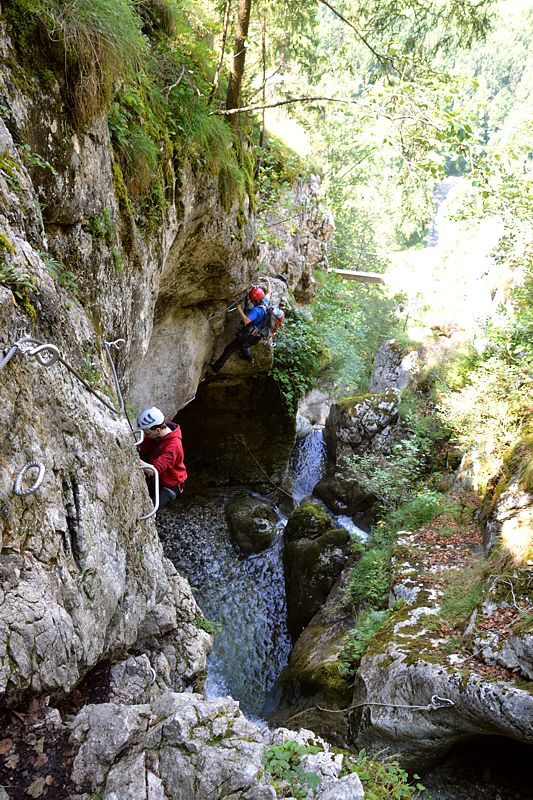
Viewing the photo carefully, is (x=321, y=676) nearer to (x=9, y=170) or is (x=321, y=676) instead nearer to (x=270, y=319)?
(x=270, y=319)

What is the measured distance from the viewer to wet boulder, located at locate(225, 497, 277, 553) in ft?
39.3

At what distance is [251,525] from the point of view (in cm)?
1212

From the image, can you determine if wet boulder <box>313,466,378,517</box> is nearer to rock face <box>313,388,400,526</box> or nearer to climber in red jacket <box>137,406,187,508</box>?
rock face <box>313,388,400,526</box>

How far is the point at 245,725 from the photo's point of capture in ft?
12.2

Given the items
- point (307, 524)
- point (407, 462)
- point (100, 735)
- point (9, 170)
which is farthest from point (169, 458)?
point (407, 462)

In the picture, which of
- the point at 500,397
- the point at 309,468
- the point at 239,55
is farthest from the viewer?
the point at 309,468

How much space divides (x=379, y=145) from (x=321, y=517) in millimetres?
8538

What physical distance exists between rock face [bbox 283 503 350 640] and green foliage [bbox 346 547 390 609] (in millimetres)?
741

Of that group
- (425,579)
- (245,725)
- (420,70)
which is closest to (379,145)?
(420,70)

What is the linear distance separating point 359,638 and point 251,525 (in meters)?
4.65

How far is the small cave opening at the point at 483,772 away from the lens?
5926 mm

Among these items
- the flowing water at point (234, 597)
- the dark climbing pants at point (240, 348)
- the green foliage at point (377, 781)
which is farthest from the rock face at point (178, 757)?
the dark climbing pants at point (240, 348)

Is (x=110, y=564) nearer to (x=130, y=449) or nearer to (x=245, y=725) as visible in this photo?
(x=130, y=449)

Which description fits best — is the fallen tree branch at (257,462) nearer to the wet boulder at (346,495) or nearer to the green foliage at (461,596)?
the wet boulder at (346,495)
